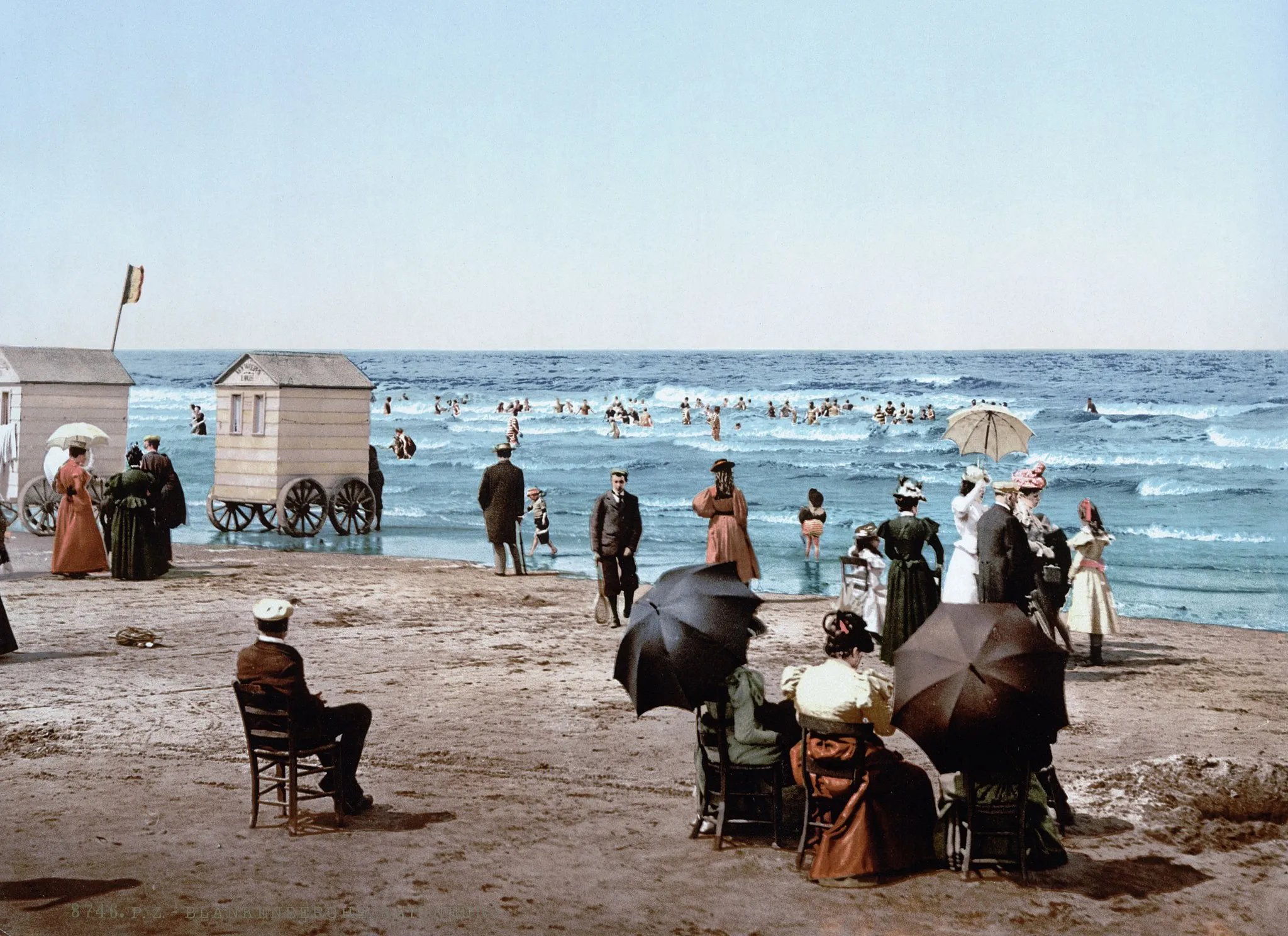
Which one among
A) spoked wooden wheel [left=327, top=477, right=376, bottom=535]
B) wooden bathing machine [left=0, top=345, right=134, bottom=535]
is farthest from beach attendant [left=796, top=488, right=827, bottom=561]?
wooden bathing machine [left=0, top=345, right=134, bottom=535]

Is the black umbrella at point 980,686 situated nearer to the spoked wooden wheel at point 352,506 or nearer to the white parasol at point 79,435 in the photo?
the white parasol at point 79,435

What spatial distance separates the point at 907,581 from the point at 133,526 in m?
9.11

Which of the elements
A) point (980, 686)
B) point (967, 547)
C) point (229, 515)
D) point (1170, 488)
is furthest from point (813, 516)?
point (1170, 488)

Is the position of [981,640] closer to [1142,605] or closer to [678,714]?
[678,714]

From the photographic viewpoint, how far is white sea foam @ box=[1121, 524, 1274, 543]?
3088 cm

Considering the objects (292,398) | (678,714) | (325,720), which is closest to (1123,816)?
(678,714)

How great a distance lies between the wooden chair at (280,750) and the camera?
6.57 meters

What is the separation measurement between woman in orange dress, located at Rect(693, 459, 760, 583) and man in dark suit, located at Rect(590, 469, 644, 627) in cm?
64

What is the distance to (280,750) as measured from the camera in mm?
6719

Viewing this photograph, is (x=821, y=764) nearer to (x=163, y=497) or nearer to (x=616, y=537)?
(x=616, y=537)

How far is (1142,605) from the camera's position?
1867 cm

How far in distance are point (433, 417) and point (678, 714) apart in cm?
6206

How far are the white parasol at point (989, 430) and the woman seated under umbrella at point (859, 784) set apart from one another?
7.66 m

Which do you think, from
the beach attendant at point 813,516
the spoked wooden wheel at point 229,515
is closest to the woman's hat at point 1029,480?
the beach attendant at point 813,516
